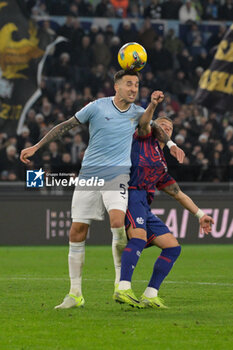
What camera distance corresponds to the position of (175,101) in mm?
20812

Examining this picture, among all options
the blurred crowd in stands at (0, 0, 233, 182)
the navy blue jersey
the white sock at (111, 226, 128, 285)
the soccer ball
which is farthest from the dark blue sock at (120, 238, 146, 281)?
the blurred crowd in stands at (0, 0, 233, 182)

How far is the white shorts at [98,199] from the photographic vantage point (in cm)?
718

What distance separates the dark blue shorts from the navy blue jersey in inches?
3.5

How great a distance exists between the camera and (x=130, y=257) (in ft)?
23.2

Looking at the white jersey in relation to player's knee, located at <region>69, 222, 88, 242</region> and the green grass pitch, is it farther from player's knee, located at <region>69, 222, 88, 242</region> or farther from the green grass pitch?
the green grass pitch

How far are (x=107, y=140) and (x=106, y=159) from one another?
6.4 inches

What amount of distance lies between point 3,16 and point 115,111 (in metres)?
12.2

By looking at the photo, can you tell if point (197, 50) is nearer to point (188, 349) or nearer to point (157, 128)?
point (157, 128)

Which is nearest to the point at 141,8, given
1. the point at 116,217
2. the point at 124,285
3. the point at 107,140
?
the point at 107,140

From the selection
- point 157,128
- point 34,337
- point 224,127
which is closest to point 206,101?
point 224,127

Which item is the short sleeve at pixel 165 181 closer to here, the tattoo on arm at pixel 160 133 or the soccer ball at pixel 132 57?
the tattoo on arm at pixel 160 133

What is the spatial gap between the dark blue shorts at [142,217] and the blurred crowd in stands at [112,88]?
29.5ft

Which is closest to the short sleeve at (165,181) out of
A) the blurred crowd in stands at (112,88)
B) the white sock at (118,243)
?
the white sock at (118,243)

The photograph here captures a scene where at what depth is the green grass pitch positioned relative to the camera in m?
5.51
